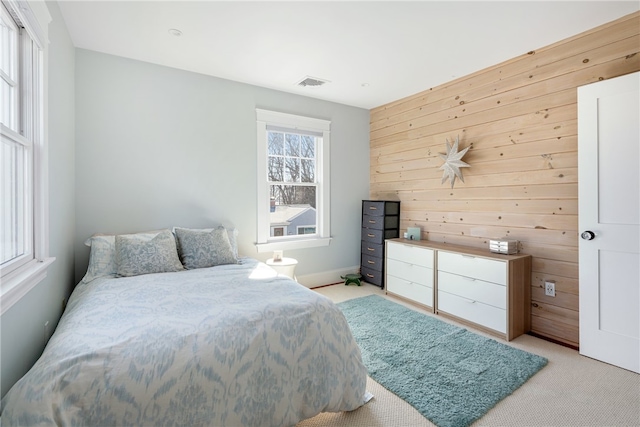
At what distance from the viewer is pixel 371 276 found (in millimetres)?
4344

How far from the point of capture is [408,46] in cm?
276

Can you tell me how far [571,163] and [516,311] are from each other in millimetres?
1348

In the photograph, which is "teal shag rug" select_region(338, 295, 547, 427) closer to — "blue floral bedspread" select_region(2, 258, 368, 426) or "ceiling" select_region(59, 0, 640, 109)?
"blue floral bedspread" select_region(2, 258, 368, 426)

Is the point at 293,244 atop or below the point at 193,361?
atop

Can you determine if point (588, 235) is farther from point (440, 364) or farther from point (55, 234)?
point (55, 234)

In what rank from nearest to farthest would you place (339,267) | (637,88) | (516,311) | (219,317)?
(219,317)
(637,88)
(516,311)
(339,267)

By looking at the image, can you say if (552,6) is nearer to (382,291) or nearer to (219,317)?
(219,317)

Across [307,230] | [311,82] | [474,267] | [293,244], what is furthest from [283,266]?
[311,82]

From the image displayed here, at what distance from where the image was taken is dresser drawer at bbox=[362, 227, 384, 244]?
4180 millimetres

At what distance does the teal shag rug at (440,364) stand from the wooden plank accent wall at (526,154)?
75 centimetres

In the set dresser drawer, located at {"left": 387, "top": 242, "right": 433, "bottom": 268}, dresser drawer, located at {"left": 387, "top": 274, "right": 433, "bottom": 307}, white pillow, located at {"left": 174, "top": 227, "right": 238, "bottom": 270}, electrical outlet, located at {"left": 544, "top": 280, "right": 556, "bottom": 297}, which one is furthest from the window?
electrical outlet, located at {"left": 544, "top": 280, "right": 556, "bottom": 297}

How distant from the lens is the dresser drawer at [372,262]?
4211 millimetres

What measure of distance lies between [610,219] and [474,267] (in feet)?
3.47

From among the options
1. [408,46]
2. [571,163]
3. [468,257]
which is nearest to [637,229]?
[571,163]
